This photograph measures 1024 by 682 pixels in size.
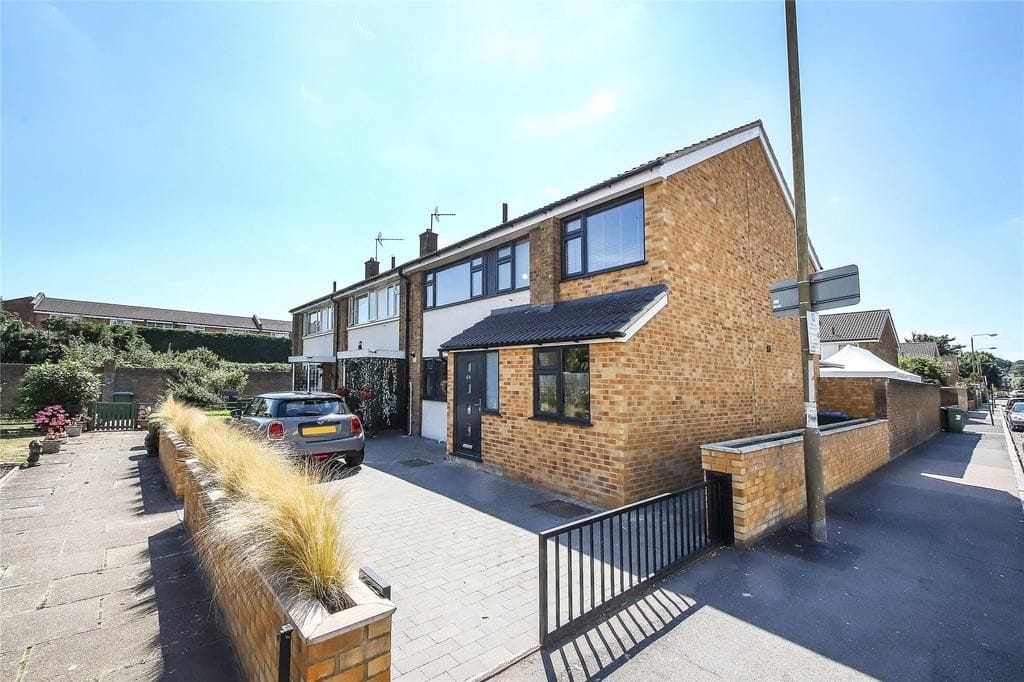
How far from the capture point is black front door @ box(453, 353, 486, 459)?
31.0 feet

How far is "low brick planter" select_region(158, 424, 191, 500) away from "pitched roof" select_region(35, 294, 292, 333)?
47.8m

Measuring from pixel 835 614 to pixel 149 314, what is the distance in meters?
61.0

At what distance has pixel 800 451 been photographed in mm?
6098

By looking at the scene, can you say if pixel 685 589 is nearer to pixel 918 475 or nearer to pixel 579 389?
pixel 579 389

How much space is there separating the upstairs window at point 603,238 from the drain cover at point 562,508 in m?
4.00

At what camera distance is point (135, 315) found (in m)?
46.6

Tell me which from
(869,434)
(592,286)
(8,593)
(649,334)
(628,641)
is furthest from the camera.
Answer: (869,434)

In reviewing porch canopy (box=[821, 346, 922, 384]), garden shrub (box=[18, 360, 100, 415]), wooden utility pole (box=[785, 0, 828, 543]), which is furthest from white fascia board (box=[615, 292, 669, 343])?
garden shrub (box=[18, 360, 100, 415])

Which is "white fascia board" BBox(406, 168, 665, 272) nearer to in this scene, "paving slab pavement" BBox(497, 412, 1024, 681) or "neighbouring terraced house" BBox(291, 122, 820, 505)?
"neighbouring terraced house" BBox(291, 122, 820, 505)

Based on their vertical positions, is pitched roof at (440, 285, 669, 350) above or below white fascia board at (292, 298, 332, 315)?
below

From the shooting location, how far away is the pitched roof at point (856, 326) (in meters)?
26.0

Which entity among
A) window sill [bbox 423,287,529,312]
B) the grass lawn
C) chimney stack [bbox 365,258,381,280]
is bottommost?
the grass lawn

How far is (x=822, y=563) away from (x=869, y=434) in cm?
620

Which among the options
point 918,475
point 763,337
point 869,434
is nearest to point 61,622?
point 763,337
